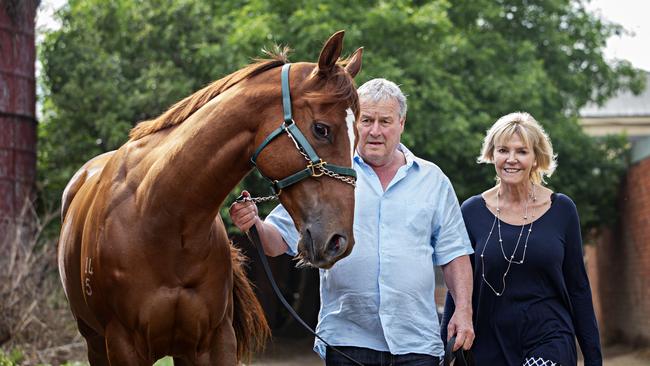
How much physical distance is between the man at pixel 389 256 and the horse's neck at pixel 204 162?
15cm

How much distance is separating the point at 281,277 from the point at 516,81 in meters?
6.67

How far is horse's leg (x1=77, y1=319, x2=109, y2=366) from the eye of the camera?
5.30 meters

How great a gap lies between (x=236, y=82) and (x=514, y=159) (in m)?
1.45

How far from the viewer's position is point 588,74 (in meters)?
22.5

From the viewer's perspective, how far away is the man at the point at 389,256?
13.3ft

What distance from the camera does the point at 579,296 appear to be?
4.41m

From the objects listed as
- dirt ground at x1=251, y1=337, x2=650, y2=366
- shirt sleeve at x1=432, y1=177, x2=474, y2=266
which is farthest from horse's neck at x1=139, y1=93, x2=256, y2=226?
dirt ground at x1=251, y1=337, x2=650, y2=366

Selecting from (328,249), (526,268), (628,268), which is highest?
(328,249)

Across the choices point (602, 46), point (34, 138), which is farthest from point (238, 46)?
point (602, 46)

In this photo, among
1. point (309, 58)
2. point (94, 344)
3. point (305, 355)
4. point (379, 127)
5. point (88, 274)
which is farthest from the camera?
point (305, 355)

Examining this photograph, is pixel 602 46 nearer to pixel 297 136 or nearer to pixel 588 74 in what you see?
pixel 588 74

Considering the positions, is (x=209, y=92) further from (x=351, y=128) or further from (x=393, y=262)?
(x=393, y=262)

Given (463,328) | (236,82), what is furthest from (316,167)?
(463,328)

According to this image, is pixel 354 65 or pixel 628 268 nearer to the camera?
pixel 354 65
